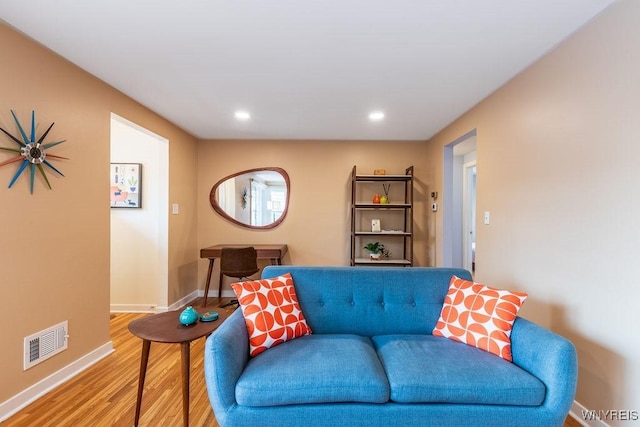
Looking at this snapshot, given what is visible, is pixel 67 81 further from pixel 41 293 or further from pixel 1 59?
pixel 41 293

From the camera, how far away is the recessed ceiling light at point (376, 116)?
304cm

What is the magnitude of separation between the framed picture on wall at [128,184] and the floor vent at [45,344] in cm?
175

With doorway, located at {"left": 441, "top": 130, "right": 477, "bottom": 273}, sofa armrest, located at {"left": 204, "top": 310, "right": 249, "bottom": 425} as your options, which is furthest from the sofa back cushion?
doorway, located at {"left": 441, "top": 130, "right": 477, "bottom": 273}

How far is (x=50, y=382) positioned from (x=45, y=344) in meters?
0.26

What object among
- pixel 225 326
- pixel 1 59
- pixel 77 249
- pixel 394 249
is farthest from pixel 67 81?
pixel 394 249

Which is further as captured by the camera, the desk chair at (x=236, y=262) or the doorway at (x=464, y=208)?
the doorway at (x=464, y=208)

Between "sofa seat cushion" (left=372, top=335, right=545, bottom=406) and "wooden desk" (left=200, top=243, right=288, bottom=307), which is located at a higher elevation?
"wooden desk" (left=200, top=243, right=288, bottom=307)

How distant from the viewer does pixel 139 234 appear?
3494 mm

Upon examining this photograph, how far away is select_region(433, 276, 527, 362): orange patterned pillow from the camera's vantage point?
4.98 feet

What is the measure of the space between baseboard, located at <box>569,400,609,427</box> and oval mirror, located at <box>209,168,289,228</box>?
334cm

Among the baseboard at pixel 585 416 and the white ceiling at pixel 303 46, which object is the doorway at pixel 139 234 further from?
Answer: the baseboard at pixel 585 416

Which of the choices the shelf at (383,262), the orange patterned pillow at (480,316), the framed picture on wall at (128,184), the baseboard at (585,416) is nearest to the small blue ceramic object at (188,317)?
the orange patterned pillow at (480,316)

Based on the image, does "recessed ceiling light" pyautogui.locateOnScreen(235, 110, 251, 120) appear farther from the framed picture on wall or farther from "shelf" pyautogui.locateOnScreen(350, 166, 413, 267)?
"shelf" pyautogui.locateOnScreen(350, 166, 413, 267)

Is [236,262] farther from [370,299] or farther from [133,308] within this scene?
[370,299]
